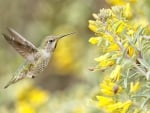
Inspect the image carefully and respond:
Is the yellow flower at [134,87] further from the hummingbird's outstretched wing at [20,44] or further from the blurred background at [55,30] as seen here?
the blurred background at [55,30]

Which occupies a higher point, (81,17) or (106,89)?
(81,17)

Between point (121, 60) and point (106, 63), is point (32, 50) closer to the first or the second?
point (106, 63)

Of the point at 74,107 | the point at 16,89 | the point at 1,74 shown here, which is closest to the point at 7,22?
the point at 1,74

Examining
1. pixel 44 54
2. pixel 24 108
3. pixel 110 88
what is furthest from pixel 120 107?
pixel 24 108

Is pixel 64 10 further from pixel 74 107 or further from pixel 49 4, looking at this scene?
pixel 74 107

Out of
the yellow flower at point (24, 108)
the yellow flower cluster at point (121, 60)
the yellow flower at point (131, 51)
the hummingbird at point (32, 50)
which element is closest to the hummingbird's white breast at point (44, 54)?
the hummingbird at point (32, 50)

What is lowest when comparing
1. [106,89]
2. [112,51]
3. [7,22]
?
[106,89]
